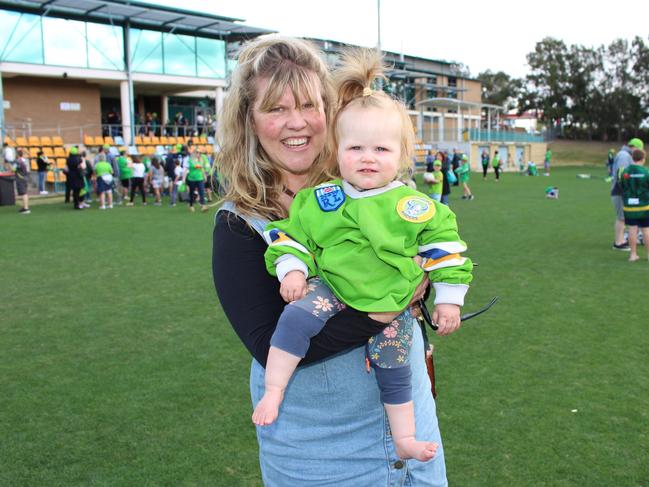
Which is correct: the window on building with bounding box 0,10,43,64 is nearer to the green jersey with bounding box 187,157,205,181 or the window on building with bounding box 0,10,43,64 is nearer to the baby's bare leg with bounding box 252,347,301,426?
the green jersey with bounding box 187,157,205,181

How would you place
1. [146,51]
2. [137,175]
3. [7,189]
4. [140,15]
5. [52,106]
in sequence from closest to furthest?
[7,189] → [137,175] → [140,15] → [52,106] → [146,51]

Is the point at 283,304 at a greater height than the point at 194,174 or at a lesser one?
lesser

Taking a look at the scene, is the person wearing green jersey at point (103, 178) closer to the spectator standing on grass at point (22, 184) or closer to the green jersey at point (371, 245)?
the spectator standing on grass at point (22, 184)

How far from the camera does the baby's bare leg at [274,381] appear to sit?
5.63ft

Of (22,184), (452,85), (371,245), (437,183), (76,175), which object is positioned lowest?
(371,245)

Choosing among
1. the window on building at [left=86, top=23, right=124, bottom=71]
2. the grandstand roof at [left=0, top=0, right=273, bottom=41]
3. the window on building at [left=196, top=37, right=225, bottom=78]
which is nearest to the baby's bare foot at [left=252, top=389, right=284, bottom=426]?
the grandstand roof at [left=0, top=0, right=273, bottom=41]

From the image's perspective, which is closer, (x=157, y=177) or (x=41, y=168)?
(x=157, y=177)

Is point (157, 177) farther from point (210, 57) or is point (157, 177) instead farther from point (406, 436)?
point (406, 436)

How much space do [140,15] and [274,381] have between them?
1260 inches

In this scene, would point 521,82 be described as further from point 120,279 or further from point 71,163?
point 120,279

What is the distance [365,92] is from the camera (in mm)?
1944

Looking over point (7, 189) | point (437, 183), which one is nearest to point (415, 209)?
point (437, 183)

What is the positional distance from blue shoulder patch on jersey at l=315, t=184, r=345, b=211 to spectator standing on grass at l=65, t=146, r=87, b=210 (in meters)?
18.1

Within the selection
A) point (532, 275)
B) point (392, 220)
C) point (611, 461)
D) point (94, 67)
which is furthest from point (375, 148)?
point (94, 67)
